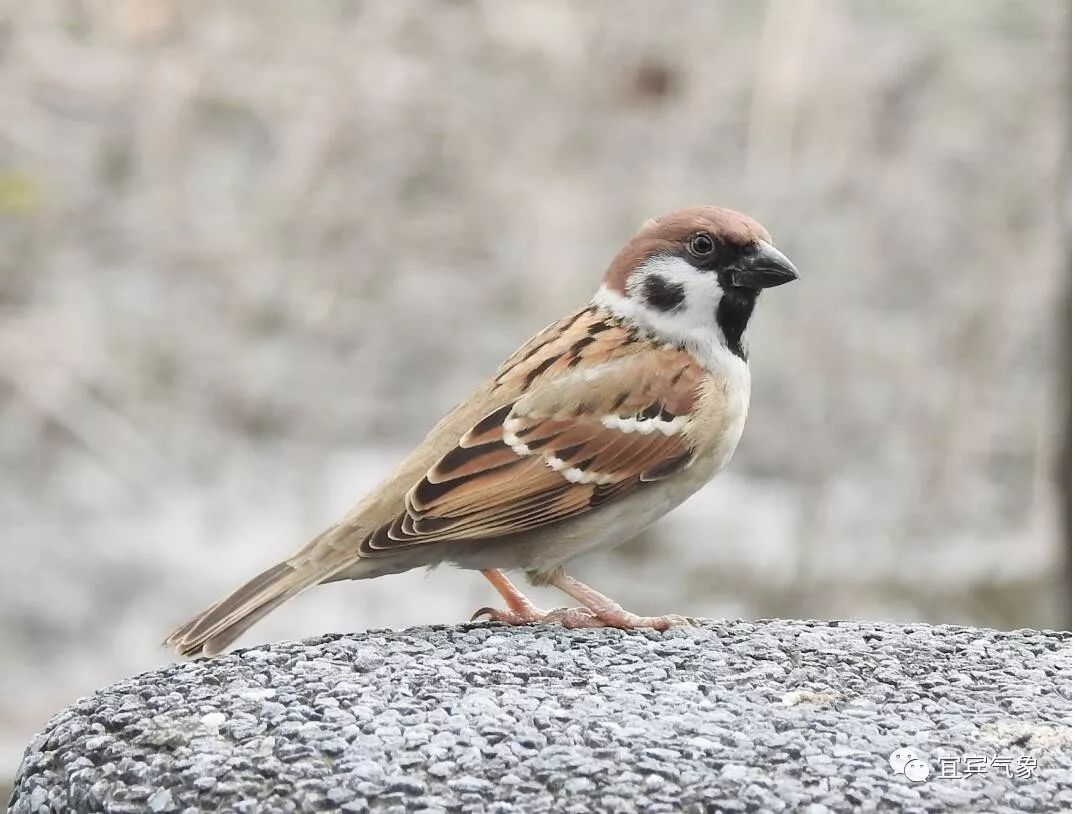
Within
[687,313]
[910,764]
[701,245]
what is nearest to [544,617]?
[687,313]

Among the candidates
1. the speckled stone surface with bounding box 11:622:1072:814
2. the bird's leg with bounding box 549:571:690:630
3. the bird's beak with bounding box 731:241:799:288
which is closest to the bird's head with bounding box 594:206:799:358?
the bird's beak with bounding box 731:241:799:288

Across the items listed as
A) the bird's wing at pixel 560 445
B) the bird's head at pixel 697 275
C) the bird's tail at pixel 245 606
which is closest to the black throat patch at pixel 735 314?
the bird's head at pixel 697 275

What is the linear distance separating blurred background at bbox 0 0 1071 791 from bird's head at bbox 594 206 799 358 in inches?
91.9

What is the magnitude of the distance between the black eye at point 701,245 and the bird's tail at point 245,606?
99 cm

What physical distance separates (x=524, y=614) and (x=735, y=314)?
0.80 m

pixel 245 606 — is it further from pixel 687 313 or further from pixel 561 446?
pixel 687 313

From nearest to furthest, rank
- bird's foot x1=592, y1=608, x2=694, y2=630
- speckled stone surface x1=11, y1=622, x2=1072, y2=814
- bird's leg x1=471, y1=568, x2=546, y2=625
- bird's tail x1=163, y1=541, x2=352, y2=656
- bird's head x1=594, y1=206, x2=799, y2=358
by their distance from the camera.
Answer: speckled stone surface x1=11, y1=622, x2=1072, y2=814, bird's tail x1=163, y1=541, x2=352, y2=656, bird's foot x1=592, y1=608, x2=694, y2=630, bird's leg x1=471, y1=568, x2=546, y2=625, bird's head x1=594, y1=206, x2=799, y2=358

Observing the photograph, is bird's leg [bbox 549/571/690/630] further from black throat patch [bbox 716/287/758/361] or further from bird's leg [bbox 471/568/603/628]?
black throat patch [bbox 716/287/758/361]

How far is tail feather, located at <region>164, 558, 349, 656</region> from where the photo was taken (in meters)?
3.53

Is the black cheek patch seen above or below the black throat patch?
above

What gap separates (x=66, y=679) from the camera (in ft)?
18.9

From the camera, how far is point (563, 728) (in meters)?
2.92

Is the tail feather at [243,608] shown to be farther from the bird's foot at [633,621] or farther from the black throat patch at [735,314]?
the black throat patch at [735,314]

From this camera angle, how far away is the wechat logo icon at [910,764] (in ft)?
9.07
